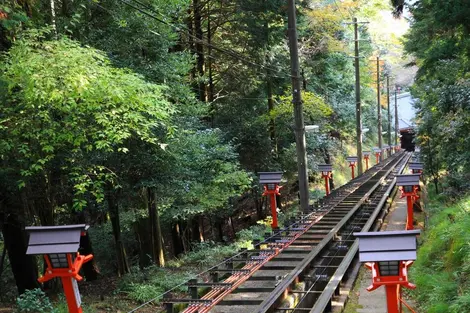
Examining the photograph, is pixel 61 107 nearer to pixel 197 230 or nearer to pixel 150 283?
pixel 150 283

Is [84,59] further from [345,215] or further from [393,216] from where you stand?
[393,216]

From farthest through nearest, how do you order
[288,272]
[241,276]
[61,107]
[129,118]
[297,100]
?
[297,100] < [288,272] < [241,276] < [129,118] < [61,107]

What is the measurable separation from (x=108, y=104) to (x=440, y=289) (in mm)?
6109

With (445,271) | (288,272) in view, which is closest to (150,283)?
(288,272)

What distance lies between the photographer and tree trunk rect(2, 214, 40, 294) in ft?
33.8

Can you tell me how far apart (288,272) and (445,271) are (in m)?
2.93

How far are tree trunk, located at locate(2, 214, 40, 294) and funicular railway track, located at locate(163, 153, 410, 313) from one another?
4.13 meters

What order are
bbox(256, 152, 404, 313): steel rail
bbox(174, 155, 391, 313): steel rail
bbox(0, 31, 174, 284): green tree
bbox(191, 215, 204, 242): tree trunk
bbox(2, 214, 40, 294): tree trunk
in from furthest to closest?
bbox(191, 215, 204, 242): tree trunk
bbox(2, 214, 40, 294): tree trunk
bbox(0, 31, 174, 284): green tree
bbox(256, 152, 404, 313): steel rail
bbox(174, 155, 391, 313): steel rail

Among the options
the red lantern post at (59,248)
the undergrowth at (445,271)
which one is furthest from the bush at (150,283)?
the undergrowth at (445,271)

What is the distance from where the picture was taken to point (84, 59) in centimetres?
798

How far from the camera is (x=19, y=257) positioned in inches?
408

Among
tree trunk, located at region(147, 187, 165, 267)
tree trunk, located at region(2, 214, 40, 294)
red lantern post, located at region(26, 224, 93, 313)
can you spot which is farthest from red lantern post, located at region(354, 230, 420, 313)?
tree trunk, located at region(147, 187, 165, 267)

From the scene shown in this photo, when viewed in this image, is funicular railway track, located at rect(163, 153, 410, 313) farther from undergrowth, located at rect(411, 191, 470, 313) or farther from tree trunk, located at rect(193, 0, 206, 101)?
tree trunk, located at rect(193, 0, 206, 101)

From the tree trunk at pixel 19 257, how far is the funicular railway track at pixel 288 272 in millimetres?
4129
